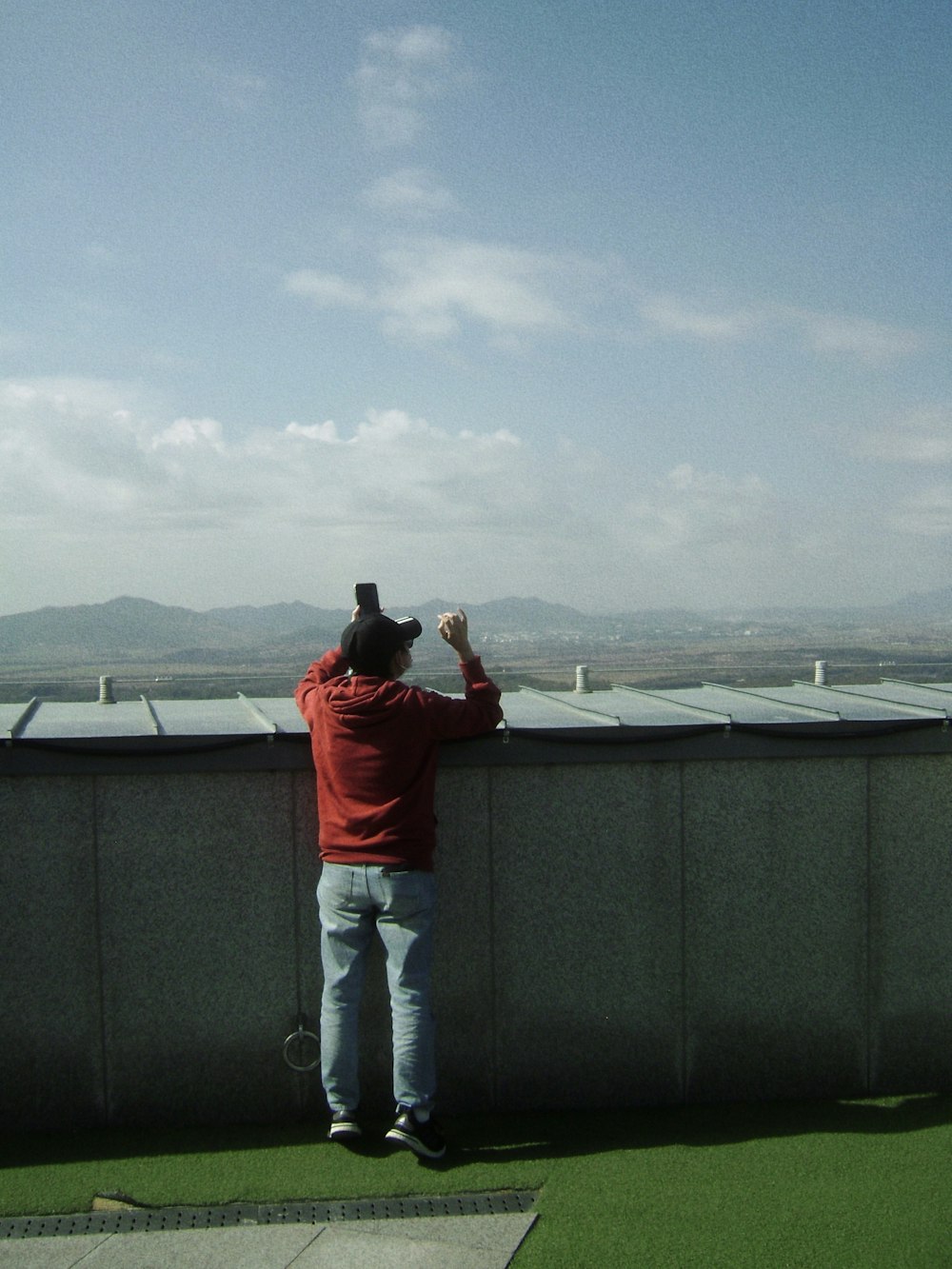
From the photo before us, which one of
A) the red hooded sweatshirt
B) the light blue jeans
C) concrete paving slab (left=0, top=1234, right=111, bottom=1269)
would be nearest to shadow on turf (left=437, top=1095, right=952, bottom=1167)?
the light blue jeans

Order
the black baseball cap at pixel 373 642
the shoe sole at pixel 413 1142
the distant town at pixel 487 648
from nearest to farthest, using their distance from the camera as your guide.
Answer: the shoe sole at pixel 413 1142
the black baseball cap at pixel 373 642
the distant town at pixel 487 648

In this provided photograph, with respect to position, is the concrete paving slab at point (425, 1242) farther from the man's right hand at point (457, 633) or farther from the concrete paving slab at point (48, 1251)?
the man's right hand at point (457, 633)

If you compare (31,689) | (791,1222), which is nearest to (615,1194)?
(791,1222)

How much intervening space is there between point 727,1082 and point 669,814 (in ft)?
4.49

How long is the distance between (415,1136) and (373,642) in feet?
6.94

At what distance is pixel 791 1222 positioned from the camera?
14.3 feet

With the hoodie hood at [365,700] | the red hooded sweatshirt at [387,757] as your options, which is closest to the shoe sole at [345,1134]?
the red hooded sweatshirt at [387,757]

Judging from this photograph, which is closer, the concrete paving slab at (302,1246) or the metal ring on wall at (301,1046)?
the concrete paving slab at (302,1246)

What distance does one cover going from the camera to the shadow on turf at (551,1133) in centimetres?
508

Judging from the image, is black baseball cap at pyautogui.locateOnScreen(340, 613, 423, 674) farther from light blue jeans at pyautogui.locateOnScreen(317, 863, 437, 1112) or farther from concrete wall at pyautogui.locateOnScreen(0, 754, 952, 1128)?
light blue jeans at pyautogui.locateOnScreen(317, 863, 437, 1112)

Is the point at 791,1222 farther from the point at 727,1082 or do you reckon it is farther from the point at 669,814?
the point at 669,814

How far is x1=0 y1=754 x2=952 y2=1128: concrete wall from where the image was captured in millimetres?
5344

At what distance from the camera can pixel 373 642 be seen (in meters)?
4.98

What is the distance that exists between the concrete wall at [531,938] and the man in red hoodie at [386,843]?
476 mm
